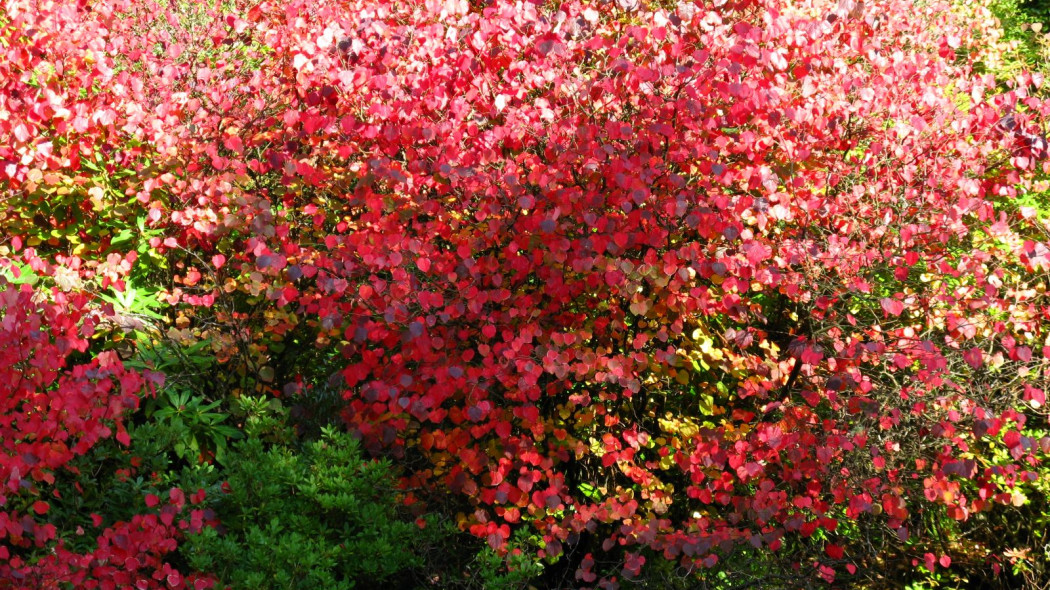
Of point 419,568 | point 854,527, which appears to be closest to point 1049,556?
point 854,527

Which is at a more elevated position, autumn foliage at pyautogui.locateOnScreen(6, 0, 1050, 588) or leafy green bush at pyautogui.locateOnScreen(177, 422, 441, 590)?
autumn foliage at pyautogui.locateOnScreen(6, 0, 1050, 588)

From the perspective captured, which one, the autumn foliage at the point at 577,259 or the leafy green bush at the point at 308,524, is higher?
the autumn foliage at the point at 577,259

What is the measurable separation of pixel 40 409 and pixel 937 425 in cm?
372

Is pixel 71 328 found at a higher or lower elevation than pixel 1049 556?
lower

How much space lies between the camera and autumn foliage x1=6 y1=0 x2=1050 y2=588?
426 centimetres

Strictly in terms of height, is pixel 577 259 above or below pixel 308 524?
above

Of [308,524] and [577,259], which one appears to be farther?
[577,259]

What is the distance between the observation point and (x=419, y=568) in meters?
4.49

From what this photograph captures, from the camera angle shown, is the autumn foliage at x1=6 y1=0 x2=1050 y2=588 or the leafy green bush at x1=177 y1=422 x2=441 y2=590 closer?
the leafy green bush at x1=177 y1=422 x2=441 y2=590

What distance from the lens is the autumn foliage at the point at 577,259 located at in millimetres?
4262

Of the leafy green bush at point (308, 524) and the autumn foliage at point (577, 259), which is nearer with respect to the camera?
the leafy green bush at point (308, 524)

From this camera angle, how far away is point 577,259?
4.19m

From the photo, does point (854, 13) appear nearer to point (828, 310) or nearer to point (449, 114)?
point (828, 310)

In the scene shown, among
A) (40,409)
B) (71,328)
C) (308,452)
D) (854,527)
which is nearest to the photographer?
(40,409)
